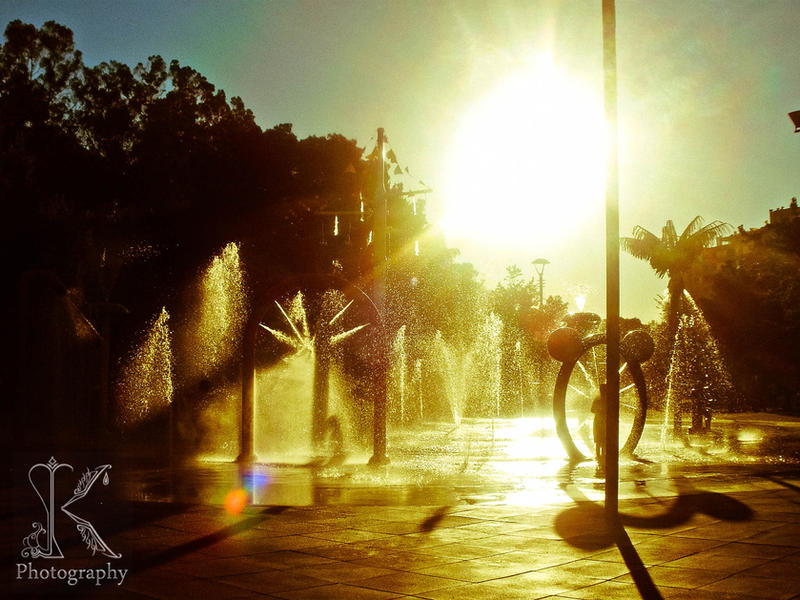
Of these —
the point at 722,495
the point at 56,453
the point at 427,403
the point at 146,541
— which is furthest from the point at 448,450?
the point at 427,403

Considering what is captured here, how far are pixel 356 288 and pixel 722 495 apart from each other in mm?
8656

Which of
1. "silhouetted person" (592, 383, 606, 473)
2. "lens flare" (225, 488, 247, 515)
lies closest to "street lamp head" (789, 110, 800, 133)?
"silhouetted person" (592, 383, 606, 473)

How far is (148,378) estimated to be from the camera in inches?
1216

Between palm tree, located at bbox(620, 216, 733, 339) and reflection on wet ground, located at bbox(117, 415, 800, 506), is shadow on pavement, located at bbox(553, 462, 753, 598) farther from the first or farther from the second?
palm tree, located at bbox(620, 216, 733, 339)

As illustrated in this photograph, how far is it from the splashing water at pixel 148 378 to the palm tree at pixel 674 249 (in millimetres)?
19198

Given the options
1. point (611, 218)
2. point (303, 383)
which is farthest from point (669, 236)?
point (611, 218)

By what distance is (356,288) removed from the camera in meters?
17.6

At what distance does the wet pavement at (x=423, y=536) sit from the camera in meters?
6.27

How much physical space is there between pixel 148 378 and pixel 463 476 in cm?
1918

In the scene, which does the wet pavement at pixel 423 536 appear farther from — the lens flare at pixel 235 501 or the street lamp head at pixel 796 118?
the street lamp head at pixel 796 118

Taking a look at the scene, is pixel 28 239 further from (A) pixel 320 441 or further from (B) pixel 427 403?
(B) pixel 427 403

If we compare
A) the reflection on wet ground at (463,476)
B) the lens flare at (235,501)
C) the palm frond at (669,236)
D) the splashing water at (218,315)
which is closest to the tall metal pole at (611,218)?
the reflection on wet ground at (463,476)

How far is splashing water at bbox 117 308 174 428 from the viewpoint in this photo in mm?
28641

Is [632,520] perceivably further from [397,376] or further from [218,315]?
[397,376]
